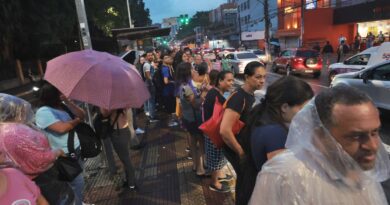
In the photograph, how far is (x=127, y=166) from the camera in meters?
4.62

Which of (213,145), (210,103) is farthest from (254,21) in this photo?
(210,103)

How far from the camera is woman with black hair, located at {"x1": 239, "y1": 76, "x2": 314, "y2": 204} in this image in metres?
2.08

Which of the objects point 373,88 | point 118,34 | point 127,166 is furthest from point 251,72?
point 118,34

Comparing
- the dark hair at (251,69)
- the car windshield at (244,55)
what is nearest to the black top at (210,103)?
the dark hair at (251,69)

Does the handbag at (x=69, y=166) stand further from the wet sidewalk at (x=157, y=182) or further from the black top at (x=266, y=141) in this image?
the black top at (x=266, y=141)

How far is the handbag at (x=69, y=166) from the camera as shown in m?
3.11

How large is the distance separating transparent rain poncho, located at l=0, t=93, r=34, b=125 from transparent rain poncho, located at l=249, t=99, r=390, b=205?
5.72 ft

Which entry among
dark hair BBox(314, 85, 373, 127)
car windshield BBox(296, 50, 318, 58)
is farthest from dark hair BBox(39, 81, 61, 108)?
car windshield BBox(296, 50, 318, 58)

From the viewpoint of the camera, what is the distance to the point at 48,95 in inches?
128

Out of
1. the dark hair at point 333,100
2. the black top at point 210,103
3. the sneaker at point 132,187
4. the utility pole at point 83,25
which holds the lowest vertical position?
the sneaker at point 132,187

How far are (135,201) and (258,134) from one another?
2845mm

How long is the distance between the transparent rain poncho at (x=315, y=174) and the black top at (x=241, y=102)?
1565mm

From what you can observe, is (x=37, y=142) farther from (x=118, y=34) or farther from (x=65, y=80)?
(x=118, y=34)

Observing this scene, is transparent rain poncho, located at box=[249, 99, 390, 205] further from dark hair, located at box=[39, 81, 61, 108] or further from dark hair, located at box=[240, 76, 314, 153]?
dark hair, located at box=[39, 81, 61, 108]
